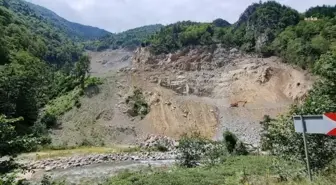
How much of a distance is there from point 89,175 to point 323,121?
2470cm

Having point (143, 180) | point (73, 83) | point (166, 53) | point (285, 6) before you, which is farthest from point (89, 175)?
point (285, 6)

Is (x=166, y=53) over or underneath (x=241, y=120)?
over

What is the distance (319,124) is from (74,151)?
35.7m

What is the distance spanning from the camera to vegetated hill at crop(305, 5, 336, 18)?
82.6 meters

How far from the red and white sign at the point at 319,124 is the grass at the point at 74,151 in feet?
107

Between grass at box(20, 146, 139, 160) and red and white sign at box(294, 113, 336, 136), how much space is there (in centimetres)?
3257

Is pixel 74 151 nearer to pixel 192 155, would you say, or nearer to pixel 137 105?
pixel 137 105

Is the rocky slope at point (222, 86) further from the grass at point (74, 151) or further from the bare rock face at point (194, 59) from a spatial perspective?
the grass at point (74, 151)

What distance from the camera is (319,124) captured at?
20.1 ft

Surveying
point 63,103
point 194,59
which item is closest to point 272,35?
point 194,59

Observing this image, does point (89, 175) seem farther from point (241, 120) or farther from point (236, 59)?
point (236, 59)

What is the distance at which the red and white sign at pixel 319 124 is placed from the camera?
5660 millimetres

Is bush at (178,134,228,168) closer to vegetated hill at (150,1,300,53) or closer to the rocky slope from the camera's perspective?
the rocky slope

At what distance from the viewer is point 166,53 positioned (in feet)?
232
